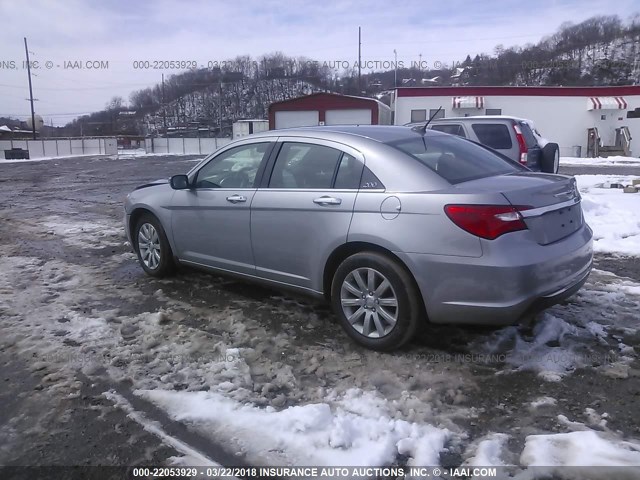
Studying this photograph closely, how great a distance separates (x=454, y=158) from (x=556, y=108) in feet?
105

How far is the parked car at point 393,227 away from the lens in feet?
10.9

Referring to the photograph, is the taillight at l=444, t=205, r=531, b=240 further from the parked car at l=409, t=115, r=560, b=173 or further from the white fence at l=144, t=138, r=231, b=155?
the white fence at l=144, t=138, r=231, b=155

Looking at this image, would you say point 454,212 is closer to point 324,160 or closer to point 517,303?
point 517,303

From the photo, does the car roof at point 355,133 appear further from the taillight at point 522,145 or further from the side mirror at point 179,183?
the taillight at point 522,145

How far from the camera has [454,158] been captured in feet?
13.5

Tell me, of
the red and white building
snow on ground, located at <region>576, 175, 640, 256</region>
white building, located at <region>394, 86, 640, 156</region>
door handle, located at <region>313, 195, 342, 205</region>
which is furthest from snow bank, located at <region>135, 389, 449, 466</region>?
the red and white building

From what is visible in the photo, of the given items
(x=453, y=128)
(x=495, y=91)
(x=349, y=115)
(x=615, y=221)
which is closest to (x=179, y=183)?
(x=453, y=128)

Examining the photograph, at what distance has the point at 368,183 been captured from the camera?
379 centimetres

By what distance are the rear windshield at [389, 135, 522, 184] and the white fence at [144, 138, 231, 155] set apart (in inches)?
1987

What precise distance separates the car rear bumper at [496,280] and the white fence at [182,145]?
169 feet

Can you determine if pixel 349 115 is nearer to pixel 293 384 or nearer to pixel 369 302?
pixel 369 302

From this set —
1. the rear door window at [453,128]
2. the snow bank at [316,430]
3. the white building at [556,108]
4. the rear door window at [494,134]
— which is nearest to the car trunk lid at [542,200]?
the snow bank at [316,430]

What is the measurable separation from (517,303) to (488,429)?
831mm

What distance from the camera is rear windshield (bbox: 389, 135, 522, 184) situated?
3.82 metres
